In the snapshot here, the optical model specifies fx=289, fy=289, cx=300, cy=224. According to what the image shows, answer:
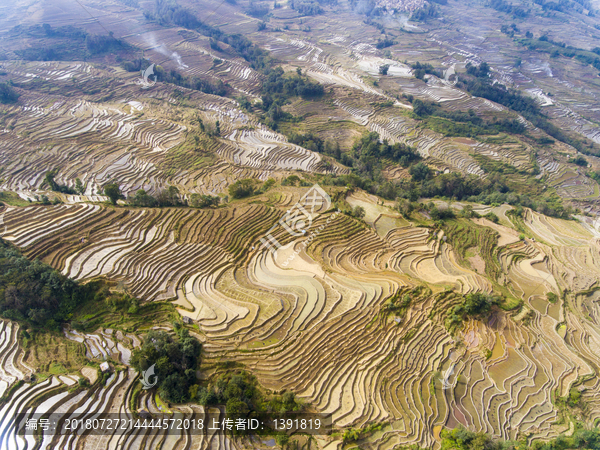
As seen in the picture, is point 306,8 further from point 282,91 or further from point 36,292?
point 36,292

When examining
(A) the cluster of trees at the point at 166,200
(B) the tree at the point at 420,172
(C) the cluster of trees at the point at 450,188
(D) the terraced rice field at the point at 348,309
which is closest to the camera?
(D) the terraced rice field at the point at 348,309

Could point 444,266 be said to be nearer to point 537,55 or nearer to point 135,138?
point 135,138

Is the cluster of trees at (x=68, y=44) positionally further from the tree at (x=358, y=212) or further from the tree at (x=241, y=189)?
the tree at (x=358, y=212)

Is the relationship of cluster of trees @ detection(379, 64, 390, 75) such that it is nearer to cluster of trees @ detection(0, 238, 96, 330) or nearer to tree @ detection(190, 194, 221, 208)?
tree @ detection(190, 194, 221, 208)

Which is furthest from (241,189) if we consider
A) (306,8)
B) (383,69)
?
(306,8)

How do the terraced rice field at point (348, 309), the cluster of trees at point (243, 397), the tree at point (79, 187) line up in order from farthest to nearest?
the tree at point (79, 187), the terraced rice field at point (348, 309), the cluster of trees at point (243, 397)

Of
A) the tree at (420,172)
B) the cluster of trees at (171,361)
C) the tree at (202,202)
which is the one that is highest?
the tree at (202,202)

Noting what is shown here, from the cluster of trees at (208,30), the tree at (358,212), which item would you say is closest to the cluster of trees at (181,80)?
the cluster of trees at (208,30)
